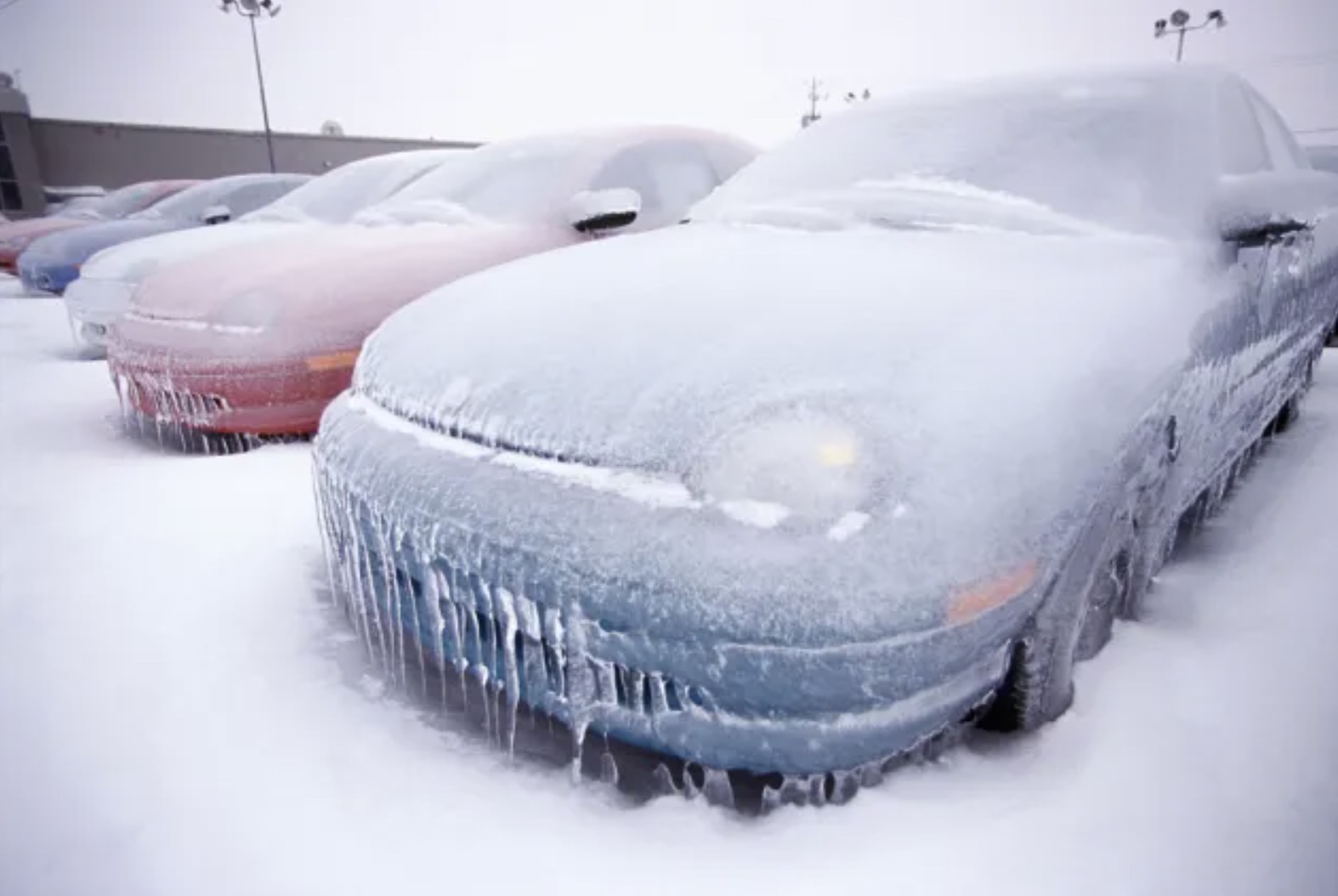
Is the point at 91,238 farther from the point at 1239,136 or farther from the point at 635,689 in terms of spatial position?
the point at 1239,136

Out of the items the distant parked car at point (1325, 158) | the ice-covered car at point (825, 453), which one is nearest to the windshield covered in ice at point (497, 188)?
the ice-covered car at point (825, 453)

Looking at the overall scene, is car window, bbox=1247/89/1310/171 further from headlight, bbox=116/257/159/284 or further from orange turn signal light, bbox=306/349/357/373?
headlight, bbox=116/257/159/284

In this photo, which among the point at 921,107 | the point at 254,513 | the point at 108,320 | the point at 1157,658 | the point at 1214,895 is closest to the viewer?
the point at 1214,895

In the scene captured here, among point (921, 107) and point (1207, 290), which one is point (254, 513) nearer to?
point (921, 107)

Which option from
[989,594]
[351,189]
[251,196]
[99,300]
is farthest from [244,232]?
[989,594]

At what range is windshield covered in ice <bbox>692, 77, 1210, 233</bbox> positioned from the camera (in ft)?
6.07

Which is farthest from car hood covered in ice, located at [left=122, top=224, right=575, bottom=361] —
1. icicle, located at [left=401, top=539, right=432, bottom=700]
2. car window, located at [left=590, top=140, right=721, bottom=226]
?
icicle, located at [left=401, top=539, right=432, bottom=700]

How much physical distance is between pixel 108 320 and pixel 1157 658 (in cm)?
517

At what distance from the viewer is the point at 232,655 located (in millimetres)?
1845

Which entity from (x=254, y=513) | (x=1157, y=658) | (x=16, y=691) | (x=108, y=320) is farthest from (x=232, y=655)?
(x=108, y=320)

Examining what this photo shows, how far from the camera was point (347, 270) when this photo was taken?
3.19 meters

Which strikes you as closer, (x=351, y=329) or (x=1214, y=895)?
(x=1214, y=895)

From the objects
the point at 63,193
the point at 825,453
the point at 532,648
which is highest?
the point at 825,453

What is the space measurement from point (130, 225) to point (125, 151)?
73.7 feet
